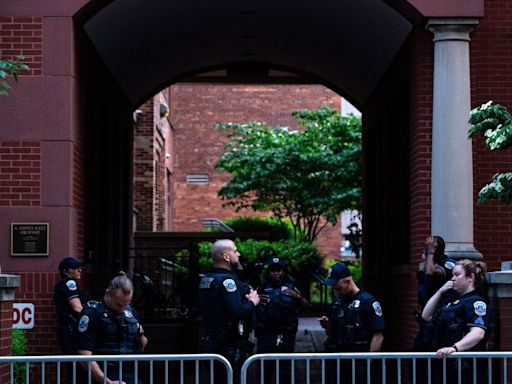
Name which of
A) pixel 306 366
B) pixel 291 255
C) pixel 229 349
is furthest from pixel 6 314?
pixel 291 255

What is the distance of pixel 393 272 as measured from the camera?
1598cm

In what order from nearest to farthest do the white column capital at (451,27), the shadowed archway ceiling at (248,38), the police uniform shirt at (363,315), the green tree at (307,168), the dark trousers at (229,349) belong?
the police uniform shirt at (363,315), the dark trousers at (229,349), the white column capital at (451,27), the shadowed archway ceiling at (248,38), the green tree at (307,168)

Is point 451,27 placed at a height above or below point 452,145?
above

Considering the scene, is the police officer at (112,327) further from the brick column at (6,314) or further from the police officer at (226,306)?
the police officer at (226,306)

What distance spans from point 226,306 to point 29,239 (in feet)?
12.2

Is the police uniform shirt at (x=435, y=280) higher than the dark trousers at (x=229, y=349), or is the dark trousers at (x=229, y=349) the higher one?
the police uniform shirt at (x=435, y=280)

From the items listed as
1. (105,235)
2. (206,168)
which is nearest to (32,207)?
(105,235)

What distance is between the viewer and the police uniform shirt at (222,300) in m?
9.85

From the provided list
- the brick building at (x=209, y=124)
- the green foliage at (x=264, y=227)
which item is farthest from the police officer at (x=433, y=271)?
the brick building at (x=209, y=124)

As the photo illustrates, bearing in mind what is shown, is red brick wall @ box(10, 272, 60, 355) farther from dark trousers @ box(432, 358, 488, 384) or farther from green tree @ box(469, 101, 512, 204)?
dark trousers @ box(432, 358, 488, 384)

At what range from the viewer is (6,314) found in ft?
32.1

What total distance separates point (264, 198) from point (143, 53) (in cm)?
1669

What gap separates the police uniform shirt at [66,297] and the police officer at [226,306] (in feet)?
7.43

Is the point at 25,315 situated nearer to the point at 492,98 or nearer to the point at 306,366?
the point at 306,366
